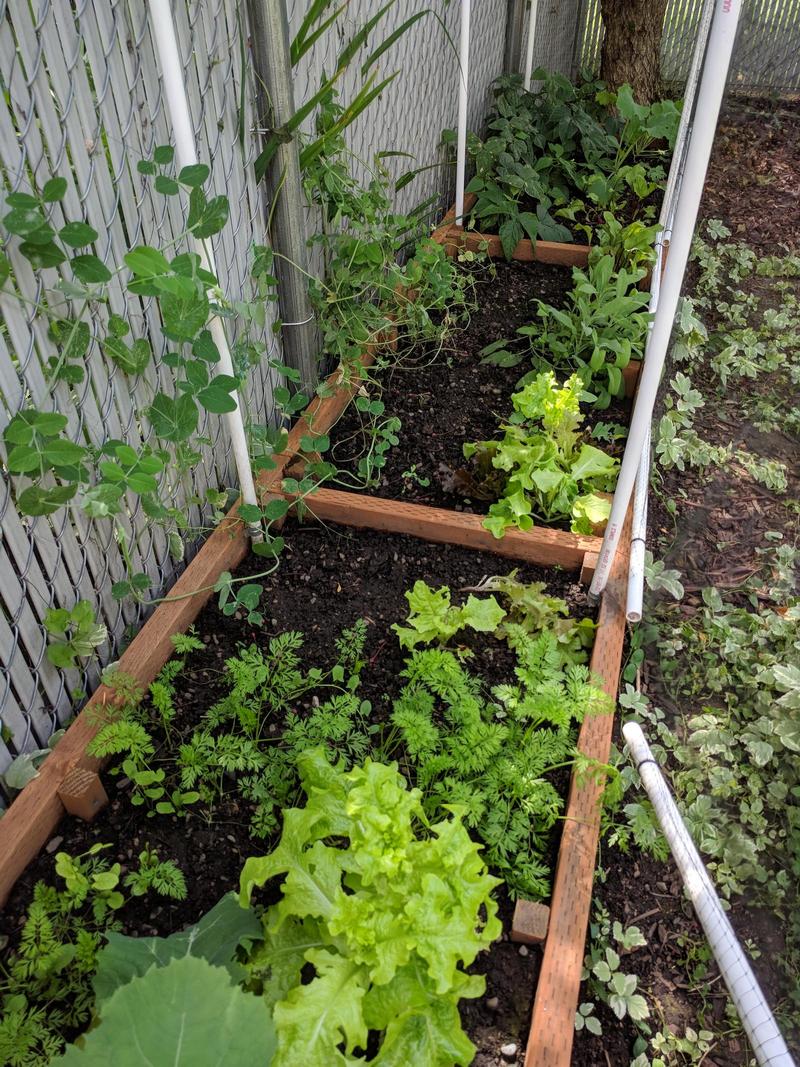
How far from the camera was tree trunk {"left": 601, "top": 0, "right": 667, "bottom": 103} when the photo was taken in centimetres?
517

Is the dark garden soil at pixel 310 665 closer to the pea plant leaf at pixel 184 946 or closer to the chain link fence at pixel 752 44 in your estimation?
the pea plant leaf at pixel 184 946

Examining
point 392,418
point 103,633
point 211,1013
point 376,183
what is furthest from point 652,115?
point 211,1013

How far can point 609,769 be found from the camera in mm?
1858

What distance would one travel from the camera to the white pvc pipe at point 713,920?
4.67ft

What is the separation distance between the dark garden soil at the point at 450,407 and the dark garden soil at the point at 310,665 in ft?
0.76

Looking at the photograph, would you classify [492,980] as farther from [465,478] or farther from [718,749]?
[465,478]

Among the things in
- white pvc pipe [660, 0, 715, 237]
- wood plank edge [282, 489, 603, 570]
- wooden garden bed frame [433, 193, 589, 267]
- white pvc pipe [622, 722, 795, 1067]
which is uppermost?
white pvc pipe [660, 0, 715, 237]

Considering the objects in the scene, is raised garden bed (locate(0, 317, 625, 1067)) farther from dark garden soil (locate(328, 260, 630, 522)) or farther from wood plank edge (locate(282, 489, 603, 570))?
dark garden soil (locate(328, 260, 630, 522))

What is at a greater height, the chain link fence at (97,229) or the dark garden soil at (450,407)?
the chain link fence at (97,229)

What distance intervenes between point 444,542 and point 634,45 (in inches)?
173

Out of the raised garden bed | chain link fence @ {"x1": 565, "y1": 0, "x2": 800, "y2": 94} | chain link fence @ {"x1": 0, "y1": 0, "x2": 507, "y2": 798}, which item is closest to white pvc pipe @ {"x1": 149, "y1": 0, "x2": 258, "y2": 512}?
chain link fence @ {"x1": 0, "y1": 0, "x2": 507, "y2": 798}

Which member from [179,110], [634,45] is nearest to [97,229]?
[179,110]

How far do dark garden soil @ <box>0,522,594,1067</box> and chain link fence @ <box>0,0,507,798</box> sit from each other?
0.75 feet

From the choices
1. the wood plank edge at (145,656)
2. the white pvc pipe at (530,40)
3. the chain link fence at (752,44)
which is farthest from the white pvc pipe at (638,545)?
the white pvc pipe at (530,40)
